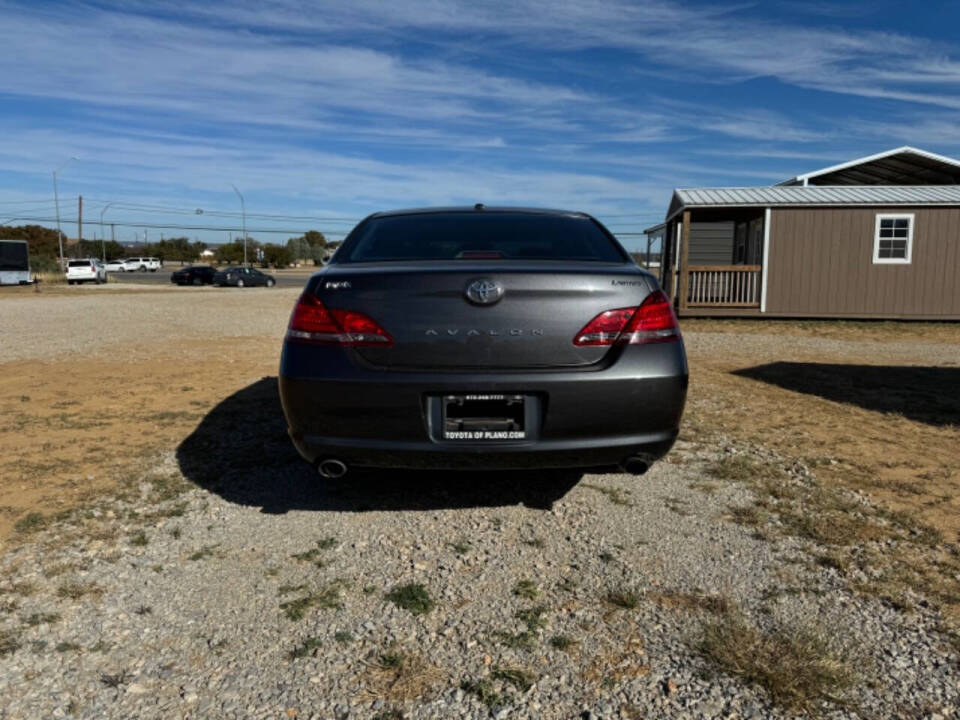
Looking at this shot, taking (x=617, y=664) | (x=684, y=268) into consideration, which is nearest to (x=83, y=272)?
(x=684, y=268)

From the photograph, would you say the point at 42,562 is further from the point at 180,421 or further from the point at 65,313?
the point at 65,313

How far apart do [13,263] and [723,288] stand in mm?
36930

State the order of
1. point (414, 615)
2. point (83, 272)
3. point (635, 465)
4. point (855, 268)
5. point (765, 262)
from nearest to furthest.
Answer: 1. point (414, 615)
2. point (635, 465)
3. point (855, 268)
4. point (765, 262)
5. point (83, 272)

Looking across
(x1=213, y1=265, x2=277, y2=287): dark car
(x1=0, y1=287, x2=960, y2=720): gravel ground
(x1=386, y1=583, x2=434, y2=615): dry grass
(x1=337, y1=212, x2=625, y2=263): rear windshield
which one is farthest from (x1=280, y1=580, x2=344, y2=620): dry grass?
(x1=213, y1=265, x2=277, y2=287): dark car

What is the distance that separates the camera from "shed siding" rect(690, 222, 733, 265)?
25281 millimetres

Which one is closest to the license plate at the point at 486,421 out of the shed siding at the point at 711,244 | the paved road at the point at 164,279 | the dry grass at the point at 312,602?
the dry grass at the point at 312,602

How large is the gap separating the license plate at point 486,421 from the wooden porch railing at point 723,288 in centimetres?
1462

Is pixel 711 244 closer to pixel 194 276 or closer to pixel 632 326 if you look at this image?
pixel 632 326

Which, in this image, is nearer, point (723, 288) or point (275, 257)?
point (723, 288)

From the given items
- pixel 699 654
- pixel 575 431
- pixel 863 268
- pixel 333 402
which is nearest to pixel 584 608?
pixel 699 654

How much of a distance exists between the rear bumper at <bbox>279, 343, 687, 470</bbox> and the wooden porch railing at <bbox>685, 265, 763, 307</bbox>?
A: 1440cm

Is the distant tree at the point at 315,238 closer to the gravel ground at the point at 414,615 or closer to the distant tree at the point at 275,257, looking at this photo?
the distant tree at the point at 275,257

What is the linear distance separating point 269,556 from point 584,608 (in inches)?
53.3

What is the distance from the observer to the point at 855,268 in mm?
16328
